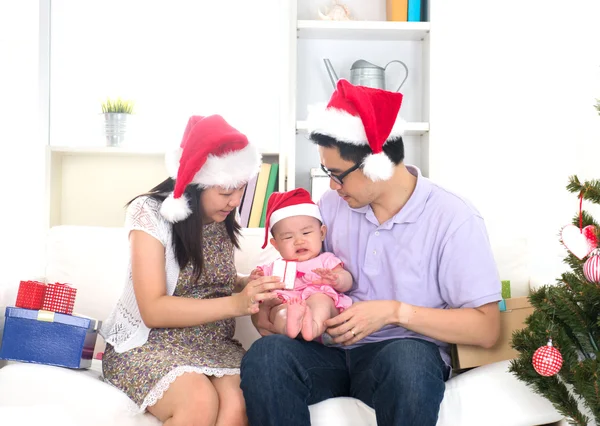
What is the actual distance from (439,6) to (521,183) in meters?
0.85

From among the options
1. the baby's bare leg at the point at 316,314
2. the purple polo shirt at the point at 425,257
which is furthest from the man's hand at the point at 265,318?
the purple polo shirt at the point at 425,257

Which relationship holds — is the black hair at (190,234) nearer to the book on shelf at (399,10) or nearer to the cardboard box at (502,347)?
the cardboard box at (502,347)

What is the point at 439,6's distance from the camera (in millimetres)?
3043

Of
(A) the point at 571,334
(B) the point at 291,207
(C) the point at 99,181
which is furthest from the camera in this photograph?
(C) the point at 99,181

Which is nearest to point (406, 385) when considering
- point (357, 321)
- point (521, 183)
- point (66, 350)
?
point (357, 321)

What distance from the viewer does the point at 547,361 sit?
164cm

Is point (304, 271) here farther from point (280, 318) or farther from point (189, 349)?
point (189, 349)

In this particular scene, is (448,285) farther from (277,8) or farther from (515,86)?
(277,8)

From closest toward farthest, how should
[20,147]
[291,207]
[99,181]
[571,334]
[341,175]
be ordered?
[571,334] < [341,175] < [291,207] < [20,147] < [99,181]

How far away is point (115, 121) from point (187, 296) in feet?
4.31

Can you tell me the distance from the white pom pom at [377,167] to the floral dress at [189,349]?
20.0 inches

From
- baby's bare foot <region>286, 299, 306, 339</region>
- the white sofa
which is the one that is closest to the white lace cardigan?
the white sofa

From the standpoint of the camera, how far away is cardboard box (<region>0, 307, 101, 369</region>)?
1949 millimetres

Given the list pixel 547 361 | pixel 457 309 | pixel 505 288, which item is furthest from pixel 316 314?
pixel 505 288
